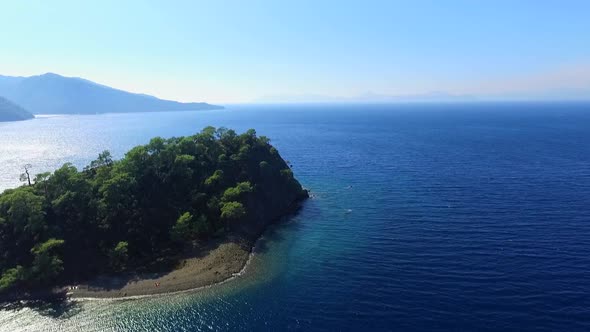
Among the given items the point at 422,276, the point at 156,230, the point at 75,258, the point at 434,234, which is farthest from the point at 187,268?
the point at 434,234

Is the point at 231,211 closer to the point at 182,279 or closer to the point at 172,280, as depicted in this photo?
the point at 182,279

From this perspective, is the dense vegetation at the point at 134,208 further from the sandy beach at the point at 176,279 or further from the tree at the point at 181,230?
the sandy beach at the point at 176,279

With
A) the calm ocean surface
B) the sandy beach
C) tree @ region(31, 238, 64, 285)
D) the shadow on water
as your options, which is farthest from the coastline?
tree @ region(31, 238, 64, 285)

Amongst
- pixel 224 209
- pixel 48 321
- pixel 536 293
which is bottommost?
pixel 48 321

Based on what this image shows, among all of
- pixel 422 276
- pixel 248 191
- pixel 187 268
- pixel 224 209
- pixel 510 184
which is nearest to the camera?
pixel 422 276

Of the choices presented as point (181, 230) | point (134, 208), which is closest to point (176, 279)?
point (181, 230)

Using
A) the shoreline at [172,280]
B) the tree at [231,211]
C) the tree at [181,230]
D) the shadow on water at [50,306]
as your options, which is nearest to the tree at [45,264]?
the shoreline at [172,280]

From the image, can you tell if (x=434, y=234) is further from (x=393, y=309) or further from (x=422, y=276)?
(x=393, y=309)
